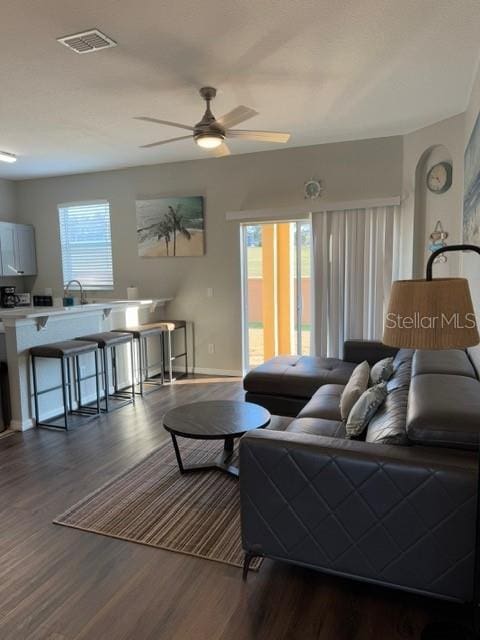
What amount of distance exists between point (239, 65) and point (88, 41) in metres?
0.97

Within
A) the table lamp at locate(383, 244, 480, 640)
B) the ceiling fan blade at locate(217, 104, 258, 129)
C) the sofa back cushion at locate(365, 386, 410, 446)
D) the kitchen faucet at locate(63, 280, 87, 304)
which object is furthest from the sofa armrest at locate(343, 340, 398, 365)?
the kitchen faucet at locate(63, 280, 87, 304)

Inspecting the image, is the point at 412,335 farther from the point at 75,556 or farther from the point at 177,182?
the point at 177,182

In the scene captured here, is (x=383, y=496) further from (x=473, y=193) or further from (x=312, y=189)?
(x=312, y=189)

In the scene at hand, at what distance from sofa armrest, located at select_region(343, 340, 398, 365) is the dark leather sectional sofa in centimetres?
210

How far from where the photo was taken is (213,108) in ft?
12.3

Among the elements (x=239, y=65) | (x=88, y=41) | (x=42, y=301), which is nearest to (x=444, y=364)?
(x=239, y=65)

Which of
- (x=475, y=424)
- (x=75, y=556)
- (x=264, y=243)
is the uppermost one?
(x=264, y=243)

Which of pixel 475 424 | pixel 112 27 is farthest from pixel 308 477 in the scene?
pixel 112 27

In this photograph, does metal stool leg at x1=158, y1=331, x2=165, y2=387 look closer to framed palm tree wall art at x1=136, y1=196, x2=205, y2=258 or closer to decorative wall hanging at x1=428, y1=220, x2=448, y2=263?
framed palm tree wall art at x1=136, y1=196, x2=205, y2=258

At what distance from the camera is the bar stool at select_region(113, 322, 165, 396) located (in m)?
5.01

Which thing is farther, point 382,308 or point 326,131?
point 382,308

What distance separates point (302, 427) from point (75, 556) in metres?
1.38

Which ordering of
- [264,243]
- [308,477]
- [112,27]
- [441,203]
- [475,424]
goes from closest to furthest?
Answer: [475,424]
[308,477]
[112,27]
[441,203]
[264,243]

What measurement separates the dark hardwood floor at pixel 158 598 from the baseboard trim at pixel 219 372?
3365 millimetres
